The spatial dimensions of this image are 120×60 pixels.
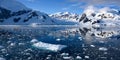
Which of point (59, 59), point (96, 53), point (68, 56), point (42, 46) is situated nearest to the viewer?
point (59, 59)

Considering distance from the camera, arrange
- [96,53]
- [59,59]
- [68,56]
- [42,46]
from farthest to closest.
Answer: [42,46] → [96,53] → [68,56] → [59,59]

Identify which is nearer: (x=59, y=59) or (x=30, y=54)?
(x=59, y=59)

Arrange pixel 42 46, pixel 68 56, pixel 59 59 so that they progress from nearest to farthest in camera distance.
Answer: pixel 59 59, pixel 68 56, pixel 42 46

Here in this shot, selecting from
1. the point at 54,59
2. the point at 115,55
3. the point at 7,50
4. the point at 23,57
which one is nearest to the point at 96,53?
the point at 115,55

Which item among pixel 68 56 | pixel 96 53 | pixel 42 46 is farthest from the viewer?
pixel 42 46

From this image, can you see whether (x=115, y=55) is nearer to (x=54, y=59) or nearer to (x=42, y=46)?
(x=54, y=59)

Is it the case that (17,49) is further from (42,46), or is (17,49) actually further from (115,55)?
(115,55)

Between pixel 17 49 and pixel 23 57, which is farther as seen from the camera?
pixel 17 49

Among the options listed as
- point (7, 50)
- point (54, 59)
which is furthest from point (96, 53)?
point (7, 50)

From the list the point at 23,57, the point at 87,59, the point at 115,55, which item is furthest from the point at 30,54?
the point at 115,55
